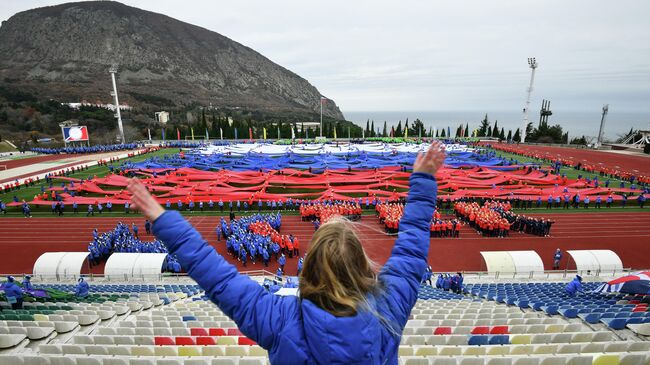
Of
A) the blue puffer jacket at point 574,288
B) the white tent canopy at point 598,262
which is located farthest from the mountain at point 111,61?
the blue puffer jacket at point 574,288

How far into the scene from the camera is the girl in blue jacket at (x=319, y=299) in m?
1.31

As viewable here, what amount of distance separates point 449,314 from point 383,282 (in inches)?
273

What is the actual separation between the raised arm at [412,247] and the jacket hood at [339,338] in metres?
0.25

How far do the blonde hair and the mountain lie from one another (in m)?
130

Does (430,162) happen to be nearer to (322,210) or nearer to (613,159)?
(322,210)

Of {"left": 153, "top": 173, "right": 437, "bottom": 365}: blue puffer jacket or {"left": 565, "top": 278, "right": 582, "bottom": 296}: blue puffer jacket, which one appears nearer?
{"left": 153, "top": 173, "right": 437, "bottom": 365}: blue puffer jacket

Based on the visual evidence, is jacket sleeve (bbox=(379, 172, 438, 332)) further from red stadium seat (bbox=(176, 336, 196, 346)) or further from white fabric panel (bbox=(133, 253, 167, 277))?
white fabric panel (bbox=(133, 253, 167, 277))

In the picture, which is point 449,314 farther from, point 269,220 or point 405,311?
point 269,220

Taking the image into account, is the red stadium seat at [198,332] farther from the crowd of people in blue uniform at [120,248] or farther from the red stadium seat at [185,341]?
the crowd of people in blue uniform at [120,248]

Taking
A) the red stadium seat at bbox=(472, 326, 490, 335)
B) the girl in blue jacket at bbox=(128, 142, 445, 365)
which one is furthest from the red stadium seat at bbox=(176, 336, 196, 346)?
the red stadium seat at bbox=(472, 326, 490, 335)

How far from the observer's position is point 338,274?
1.40m

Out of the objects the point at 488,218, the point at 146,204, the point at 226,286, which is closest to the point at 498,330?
the point at 226,286

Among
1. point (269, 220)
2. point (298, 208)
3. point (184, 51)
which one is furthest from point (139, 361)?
point (184, 51)

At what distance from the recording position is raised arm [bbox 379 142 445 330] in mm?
1643
